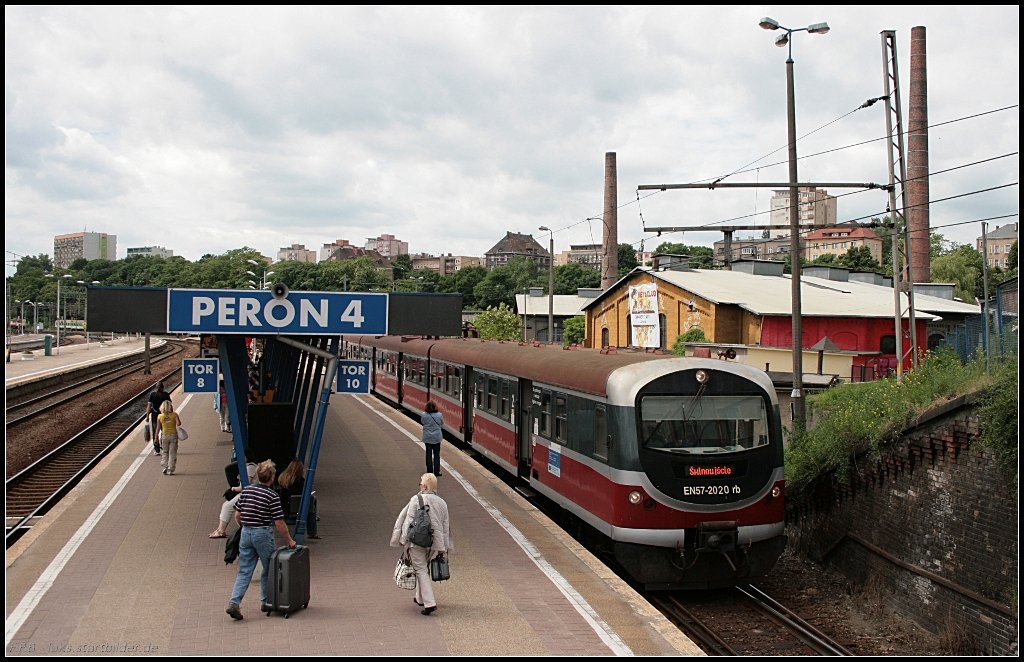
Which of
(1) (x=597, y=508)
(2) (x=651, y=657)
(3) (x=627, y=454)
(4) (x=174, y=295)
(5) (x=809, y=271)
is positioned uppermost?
(5) (x=809, y=271)

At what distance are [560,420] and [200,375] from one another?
5272mm

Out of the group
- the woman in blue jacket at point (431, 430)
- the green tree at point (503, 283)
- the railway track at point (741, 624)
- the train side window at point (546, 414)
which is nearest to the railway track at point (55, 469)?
the woman in blue jacket at point (431, 430)

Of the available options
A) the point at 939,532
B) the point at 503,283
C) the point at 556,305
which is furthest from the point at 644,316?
the point at 503,283

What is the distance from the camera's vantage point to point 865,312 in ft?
107

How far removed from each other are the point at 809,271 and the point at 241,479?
40.1m

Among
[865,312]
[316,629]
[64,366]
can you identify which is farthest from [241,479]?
[64,366]

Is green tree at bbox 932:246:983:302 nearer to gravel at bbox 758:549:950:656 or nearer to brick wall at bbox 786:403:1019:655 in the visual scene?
gravel at bbox 758:549:950:656

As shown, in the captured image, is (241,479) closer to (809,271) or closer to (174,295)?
(174,295)

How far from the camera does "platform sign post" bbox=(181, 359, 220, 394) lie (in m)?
12.3

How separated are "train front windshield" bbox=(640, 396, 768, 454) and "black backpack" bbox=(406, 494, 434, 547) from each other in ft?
10.7

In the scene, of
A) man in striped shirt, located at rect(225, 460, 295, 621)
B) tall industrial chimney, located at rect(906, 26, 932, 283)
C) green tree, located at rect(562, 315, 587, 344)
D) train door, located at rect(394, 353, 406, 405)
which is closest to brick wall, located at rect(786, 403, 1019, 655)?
man in striped shirt, located at rect(225, 460, 295, 621)

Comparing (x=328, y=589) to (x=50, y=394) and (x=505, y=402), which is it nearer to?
(x=505, y=402)

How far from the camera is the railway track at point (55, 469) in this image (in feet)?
51.8

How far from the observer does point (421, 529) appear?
8781mm
